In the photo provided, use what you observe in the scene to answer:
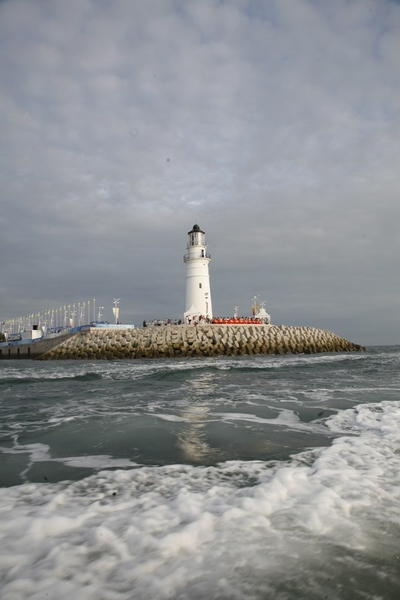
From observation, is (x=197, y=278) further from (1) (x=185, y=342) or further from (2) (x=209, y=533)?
(2) (x=209, y=533)

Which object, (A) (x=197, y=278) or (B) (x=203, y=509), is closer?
(B) (x=203, y=509)

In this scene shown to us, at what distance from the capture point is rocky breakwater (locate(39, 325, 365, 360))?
125ft

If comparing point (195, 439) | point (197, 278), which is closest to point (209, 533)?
point (195, 439)

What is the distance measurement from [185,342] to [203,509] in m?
35.3

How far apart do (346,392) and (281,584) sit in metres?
10.3

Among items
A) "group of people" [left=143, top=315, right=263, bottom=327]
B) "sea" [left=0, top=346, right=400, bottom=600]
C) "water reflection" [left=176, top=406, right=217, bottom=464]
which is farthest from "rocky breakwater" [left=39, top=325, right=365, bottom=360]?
"sea" [left=0, top=346, right=400, bottom=600]

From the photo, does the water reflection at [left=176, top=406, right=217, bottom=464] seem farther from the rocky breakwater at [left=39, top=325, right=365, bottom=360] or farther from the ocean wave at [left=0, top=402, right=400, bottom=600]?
the rocky breakwater at [left=39, top=325, right=365, bottom=360]

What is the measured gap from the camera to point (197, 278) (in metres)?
50.4

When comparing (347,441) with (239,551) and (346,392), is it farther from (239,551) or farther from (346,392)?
(346,392)

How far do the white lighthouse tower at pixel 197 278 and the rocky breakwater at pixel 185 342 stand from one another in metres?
6.83

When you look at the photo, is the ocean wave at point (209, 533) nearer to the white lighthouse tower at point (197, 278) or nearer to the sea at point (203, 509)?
the sea at point (203, 509)

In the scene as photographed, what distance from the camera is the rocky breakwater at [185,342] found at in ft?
125

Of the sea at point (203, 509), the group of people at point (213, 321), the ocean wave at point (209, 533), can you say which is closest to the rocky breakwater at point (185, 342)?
the group of people at point (213, 321)

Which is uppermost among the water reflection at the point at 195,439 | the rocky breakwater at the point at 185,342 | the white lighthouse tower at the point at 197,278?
the white lighthouse tower at the point at 197,278
